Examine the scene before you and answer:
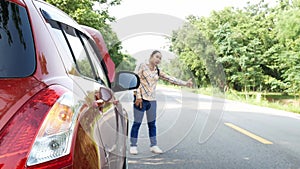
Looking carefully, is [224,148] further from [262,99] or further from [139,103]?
[262,99]

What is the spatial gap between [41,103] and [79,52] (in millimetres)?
1190

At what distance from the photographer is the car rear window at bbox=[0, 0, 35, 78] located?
1.44 m

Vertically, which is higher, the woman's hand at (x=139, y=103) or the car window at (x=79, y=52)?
the car window at (x=79, y=52)

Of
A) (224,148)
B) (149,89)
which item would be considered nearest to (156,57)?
(149,89)

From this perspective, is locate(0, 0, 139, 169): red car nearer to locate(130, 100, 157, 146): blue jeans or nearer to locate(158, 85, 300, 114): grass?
locate(130, 100, 157, 146): blue jeans

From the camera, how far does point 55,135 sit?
1.28 meters

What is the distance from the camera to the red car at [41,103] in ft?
3.98

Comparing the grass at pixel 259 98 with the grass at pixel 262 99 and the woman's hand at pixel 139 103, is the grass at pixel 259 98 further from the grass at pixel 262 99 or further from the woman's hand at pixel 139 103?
the woman's hand at pixel 139 103

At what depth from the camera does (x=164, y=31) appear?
5496 mm

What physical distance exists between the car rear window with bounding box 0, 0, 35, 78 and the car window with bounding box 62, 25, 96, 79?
1.93 feet

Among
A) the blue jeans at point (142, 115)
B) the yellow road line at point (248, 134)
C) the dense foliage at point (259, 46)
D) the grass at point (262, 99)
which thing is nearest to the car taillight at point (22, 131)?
the blue jeans at point (142, 115)

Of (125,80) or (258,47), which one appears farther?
(258,47)

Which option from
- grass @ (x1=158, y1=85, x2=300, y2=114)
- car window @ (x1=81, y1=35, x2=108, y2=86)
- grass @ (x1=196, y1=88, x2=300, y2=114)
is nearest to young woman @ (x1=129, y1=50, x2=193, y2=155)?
grass @ (x1=158, y1=85, x2=300, y2=114)

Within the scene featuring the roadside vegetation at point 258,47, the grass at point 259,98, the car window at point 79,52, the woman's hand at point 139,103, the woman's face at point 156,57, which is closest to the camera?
the car window at point 79,52
